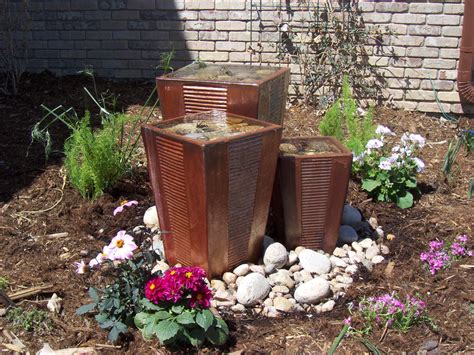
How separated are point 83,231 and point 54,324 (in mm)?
956

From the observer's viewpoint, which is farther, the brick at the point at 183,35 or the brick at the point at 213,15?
the brick at the point at 183,35

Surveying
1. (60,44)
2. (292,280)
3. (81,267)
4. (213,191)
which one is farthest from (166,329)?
(60,44)

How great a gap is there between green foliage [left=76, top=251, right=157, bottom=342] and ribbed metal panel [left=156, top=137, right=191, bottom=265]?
38 centimetres

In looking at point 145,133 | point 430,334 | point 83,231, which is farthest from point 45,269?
point 430,334

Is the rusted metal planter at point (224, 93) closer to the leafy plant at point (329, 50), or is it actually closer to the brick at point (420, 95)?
the leafy plant at point (329, 50)

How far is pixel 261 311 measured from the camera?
10.0 feet

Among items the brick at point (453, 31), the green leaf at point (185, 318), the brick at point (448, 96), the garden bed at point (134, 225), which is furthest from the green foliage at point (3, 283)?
the brick at point (453, 31)

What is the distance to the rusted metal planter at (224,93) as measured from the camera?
11.2ft

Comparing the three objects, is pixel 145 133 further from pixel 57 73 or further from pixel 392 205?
pixel 57 73

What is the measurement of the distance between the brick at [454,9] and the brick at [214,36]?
226 centimetres

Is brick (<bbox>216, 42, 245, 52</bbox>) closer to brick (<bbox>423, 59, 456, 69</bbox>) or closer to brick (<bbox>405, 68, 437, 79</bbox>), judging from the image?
brick (<bbox>405, 68, 437, 79</bbox>)

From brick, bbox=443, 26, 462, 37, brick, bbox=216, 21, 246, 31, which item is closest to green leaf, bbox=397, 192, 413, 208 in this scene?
brick, bbox=443, 26, 462, 37

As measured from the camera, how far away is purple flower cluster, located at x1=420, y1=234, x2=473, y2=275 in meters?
3.34

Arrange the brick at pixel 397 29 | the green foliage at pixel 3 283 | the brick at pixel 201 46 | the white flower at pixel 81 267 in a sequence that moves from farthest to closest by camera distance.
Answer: the brick at pixel 201 46 → the brick at pixel 397 29 → the green foliage at pixel 3 283 → the white flower at pixel 81 267
